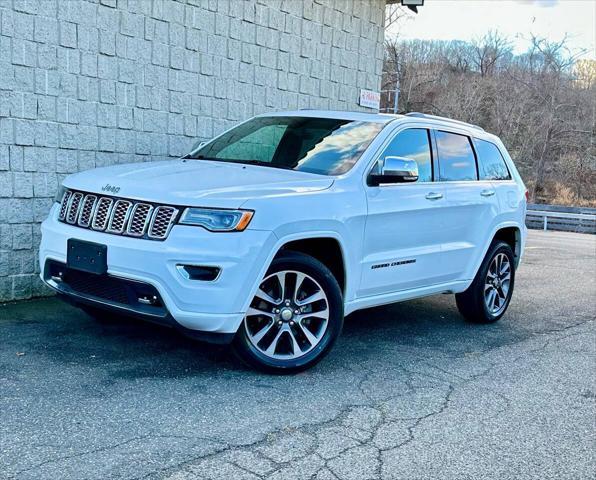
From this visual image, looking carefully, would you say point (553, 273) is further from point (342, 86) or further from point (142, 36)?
point (142, 36)

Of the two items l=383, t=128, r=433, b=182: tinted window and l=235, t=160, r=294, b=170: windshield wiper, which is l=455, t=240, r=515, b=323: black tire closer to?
l=383, t=128, r=433, b=182: tinted window

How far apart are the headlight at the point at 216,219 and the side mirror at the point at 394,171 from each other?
1.34 m

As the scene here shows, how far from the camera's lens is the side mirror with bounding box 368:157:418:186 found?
5.32 metres

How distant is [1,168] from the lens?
21.5 ft

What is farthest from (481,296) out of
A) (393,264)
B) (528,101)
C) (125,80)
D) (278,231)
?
(528,101)

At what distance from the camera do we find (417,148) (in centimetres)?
609

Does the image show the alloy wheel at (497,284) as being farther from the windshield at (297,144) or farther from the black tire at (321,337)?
the black tire at (321,337)

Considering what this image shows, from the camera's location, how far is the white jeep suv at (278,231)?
14.6 feet

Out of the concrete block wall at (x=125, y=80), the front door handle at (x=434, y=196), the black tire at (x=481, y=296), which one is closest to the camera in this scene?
the front door handle at (x=434, y=196)

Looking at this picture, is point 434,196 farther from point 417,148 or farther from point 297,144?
point 297,144

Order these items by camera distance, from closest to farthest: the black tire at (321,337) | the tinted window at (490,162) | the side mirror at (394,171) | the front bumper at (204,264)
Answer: the front bumper at (204,264) → the black tire at (321,337) → the side mirror at (394,171) → the tinted window at (490,162)

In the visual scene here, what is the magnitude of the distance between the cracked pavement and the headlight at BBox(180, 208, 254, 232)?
3.46 ft

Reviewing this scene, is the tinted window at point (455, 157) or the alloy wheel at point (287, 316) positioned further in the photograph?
the tinted window at point (455, 157)

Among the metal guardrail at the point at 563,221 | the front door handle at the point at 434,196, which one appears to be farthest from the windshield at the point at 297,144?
the metal guardrail at the point at 563,221
